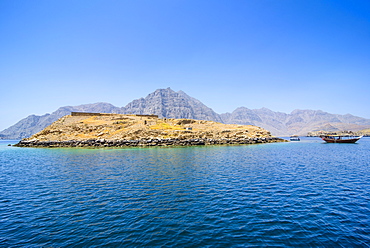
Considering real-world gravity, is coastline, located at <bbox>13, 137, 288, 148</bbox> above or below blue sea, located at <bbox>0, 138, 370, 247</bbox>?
above

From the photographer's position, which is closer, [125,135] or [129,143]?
[129,143]

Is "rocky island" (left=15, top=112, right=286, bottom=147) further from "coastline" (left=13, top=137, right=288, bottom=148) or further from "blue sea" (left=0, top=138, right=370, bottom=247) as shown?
"blue sea" (left=0, top=138, right=370, bottom=247)

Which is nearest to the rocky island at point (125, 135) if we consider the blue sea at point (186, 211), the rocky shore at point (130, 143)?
the rocky shore at point (130, 143)

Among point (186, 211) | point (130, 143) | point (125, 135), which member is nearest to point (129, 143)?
point (130, 143)

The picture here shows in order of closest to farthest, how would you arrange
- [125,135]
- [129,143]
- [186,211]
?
[186,211], [129,143], [125,135]

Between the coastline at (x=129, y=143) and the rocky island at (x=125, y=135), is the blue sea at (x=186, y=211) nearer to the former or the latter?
the coastline at (x=129, y=143)

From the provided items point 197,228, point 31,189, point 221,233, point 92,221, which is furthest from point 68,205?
point 221,233

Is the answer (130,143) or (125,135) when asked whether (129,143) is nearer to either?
(130,143)

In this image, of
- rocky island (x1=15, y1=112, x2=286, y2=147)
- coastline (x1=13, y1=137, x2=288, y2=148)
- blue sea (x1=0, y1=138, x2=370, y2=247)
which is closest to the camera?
blue sea (x1=0, y1=138, x2=370, y2=247)

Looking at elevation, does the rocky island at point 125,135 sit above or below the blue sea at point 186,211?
Answer: above

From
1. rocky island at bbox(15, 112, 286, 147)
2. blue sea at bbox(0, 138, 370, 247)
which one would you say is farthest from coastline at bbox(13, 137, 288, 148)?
blue sea at bbox(0, 138, 370, 247)

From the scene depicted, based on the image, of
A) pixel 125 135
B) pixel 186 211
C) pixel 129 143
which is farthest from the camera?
pixel 125 135

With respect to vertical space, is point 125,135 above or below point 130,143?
above

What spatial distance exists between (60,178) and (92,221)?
1659 cm
